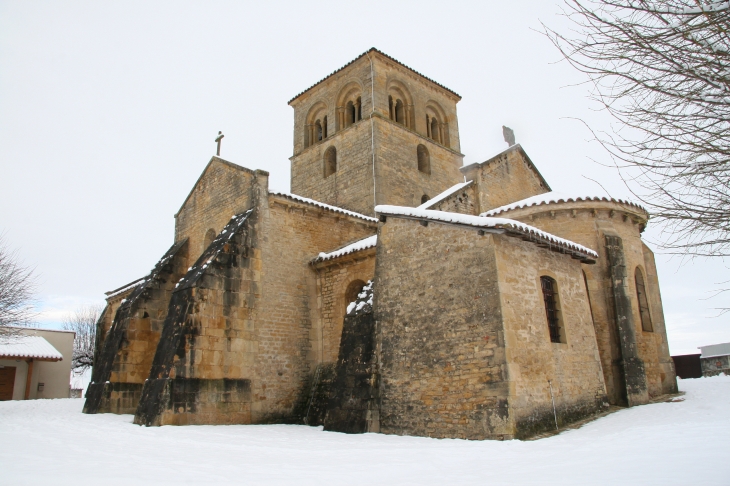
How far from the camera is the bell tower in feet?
63.0

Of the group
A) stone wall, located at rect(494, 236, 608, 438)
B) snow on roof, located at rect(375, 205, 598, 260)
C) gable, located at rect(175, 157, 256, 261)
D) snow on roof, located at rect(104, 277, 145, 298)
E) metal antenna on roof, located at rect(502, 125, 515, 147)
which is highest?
metal antenna on roof, located at rect(502, 125, 515, 147)

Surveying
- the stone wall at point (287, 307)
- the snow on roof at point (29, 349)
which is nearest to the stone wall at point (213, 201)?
the stone wall at point (287, 307)

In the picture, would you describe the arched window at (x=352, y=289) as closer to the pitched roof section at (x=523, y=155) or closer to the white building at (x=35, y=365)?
the pitched roof section at (x=523, y=155)

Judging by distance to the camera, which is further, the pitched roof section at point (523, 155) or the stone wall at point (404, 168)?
the stone wall at point (404, 168)

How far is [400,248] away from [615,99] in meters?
6.60

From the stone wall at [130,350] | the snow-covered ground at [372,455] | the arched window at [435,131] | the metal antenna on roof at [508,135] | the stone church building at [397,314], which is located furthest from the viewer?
the arched window at [435,131]

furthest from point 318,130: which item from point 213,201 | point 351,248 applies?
point 351,248

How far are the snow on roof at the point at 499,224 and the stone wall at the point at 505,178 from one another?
3.65 meters

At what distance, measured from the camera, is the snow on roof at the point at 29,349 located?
77.2 ft

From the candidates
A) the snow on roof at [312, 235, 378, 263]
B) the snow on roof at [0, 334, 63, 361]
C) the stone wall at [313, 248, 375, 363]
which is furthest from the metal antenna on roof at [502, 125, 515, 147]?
the snow on roof at [0, 334, 63, 361]

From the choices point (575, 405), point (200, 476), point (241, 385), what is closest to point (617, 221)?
point (575, 405)

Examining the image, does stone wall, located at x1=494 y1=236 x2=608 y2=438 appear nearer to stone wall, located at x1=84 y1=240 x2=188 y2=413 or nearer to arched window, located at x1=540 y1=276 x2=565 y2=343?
arched window, located at x1=540 y1=276 x2=565 y2=343

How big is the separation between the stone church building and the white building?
1213 centimetres

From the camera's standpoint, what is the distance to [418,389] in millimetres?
10055
